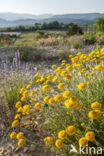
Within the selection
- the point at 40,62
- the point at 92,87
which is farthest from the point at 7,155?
the point at 40,62

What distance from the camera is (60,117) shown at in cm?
190

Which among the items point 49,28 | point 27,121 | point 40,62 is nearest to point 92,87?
point 27,121

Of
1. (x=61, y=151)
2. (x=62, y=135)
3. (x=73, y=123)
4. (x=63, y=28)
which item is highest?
(x=63, y=28)

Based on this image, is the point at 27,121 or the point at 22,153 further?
the point at 27,121

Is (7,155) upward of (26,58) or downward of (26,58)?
downward

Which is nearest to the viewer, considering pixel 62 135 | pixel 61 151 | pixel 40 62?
pixel 62 135

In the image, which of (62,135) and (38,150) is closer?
(62,135)

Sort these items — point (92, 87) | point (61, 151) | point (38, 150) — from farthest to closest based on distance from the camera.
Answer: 1. point (92, 87)
2. point (38, 150)
3. point (61, 151)

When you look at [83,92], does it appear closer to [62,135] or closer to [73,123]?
[73,123]

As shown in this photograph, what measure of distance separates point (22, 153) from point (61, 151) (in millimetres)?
655

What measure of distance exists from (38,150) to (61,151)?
51 cm

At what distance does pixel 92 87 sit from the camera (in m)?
2.25

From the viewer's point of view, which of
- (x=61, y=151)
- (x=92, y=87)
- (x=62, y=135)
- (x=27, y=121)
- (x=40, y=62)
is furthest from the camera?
(x=40, y=62)

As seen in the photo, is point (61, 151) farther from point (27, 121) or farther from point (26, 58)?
point (26, 58)
